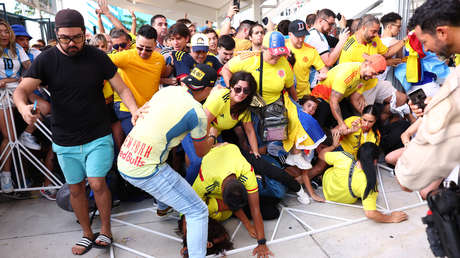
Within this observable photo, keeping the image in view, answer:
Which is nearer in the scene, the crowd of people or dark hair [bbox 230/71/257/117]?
the crowd of people

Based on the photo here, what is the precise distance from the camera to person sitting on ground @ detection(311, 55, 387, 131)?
3.78 m

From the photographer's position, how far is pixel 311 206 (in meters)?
3.44

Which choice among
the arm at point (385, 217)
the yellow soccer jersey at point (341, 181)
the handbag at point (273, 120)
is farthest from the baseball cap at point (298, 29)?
the arm at point (385, 217)

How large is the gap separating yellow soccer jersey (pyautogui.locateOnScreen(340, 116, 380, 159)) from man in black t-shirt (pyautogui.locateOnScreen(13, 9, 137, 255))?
8.48 feet

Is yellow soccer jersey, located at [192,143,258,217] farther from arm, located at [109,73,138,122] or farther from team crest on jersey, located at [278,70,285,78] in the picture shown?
team crest on jersey, located at [278,70,285,78]

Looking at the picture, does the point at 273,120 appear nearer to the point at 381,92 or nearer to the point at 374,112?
the point at 374,112

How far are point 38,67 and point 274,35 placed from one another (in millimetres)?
2174

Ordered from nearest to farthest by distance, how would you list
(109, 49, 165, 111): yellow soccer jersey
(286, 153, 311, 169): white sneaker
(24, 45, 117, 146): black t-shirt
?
(24, 45, 117, 146): black t-shirt → (109, 49, 165, 111): yellow soccer jersey → (286, 153, 311, 169): white sneaker

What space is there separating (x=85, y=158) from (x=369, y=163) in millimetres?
2660

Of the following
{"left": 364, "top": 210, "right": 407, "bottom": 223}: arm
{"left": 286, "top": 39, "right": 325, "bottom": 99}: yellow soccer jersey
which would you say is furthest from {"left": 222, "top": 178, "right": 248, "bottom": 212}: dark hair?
{"left": 286, "top": 39, "right": 325, "bottom": 99}: yellow soccer jersey

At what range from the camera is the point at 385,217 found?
9.83 feet

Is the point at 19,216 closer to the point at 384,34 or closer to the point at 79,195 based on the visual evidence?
the point at 79,195

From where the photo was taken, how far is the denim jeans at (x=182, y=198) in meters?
2.09

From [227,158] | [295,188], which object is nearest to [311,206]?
[295,188]
